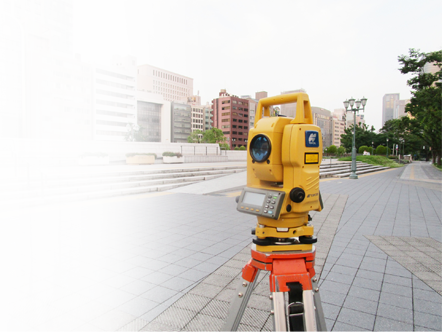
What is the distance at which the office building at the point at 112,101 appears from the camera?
7150 centimetres

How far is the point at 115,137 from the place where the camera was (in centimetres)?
7438

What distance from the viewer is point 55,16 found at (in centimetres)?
7694

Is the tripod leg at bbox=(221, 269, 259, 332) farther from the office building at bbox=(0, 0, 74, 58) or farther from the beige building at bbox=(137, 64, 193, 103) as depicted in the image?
the beige building at bbox=(137, 64, 193, 103)

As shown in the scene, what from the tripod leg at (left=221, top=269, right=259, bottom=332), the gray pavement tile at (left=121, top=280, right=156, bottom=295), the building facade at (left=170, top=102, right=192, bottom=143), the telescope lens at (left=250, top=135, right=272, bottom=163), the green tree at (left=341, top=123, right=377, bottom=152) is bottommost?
the gray pavement tile at (left=121, top=280, right=156, bottom=295)

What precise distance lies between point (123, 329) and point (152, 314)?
0.31 metres

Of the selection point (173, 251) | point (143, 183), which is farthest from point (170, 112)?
point (173, 251)

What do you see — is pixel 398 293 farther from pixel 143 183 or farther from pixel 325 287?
pixel 143 183

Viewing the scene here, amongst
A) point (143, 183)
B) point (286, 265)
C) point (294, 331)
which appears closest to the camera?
point (294, 331)

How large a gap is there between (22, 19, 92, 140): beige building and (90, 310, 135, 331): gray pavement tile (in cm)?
6880

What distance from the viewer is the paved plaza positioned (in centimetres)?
263

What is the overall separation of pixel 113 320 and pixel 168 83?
6190 inches

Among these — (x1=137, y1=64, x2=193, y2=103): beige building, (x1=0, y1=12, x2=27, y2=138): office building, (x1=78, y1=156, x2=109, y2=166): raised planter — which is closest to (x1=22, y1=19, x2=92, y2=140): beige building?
(x1=0, y1=12, x2=27, y2=138): office building

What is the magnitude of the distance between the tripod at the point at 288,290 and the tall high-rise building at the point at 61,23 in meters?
92.0

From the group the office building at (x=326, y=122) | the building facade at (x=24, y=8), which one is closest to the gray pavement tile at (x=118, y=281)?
the building facade at (x=24, y=8)
